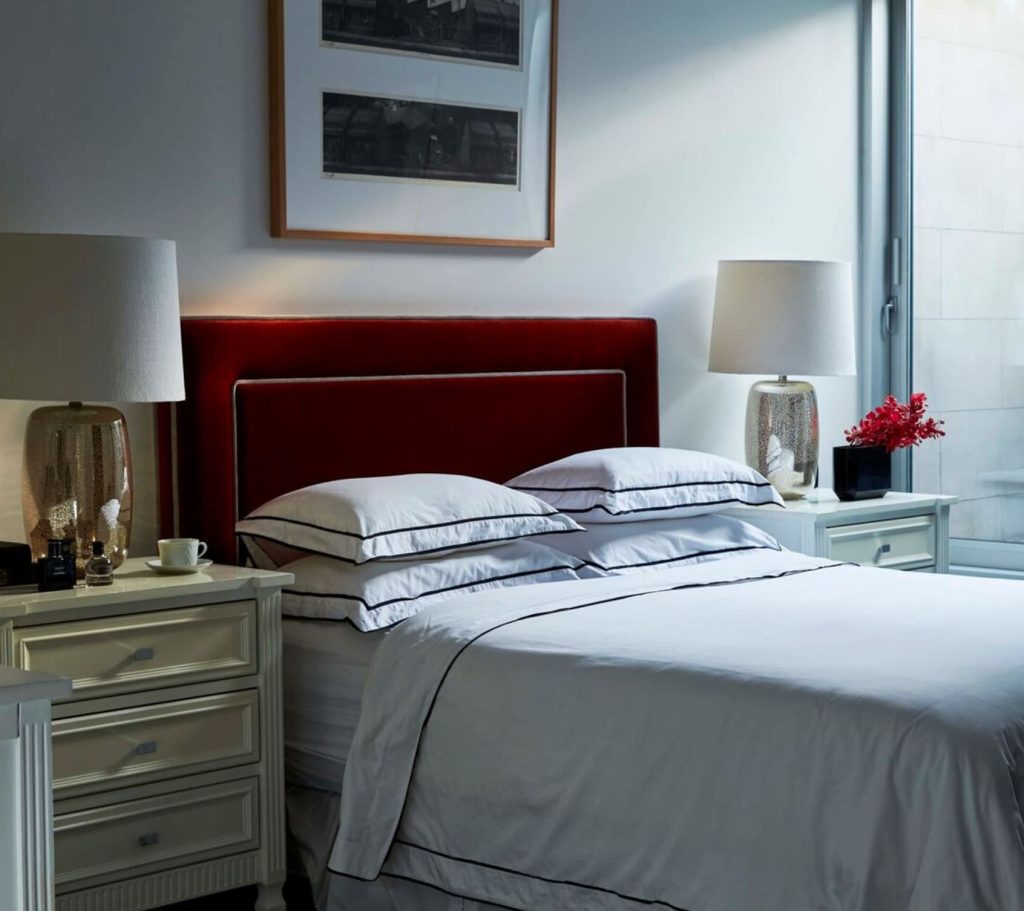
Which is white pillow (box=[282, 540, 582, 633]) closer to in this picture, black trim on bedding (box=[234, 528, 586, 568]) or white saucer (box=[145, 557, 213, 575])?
black trim on bedding (box=[234, 528, 586, 568])

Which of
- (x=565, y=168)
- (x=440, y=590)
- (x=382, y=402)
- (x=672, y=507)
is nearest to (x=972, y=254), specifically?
(x=565, y=168)

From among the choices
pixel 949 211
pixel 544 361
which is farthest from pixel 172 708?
pixel 949 211

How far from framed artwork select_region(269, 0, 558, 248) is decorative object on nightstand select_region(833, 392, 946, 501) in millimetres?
1063

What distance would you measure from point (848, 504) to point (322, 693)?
1840 mm

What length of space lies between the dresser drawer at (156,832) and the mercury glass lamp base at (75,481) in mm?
492

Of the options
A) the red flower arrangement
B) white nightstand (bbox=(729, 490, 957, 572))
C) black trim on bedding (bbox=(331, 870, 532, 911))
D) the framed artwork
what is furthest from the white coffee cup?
the red flower arrangement

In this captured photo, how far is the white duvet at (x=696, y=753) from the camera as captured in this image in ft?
7.23

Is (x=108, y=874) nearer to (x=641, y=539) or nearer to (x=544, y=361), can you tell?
(x=641, y=539)

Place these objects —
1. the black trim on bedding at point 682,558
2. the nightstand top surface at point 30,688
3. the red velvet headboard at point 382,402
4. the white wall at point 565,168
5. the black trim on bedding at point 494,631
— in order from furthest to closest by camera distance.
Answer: the black trim on bedding at point 682,558
the red velvet headboard at point 382,402
the white wall at point 565,168
the black trim on bedding at point 494,631
the nightstand top surface at point 30,688

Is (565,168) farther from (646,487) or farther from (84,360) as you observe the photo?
(84,360)

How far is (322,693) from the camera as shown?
306 centimetres

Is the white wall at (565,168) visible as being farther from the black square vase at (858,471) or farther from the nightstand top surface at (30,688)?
the nightstand top surface at (30,688)

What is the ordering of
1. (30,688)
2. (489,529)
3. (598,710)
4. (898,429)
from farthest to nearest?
(898,429) → (489,529) → (598,710) → (30,688)

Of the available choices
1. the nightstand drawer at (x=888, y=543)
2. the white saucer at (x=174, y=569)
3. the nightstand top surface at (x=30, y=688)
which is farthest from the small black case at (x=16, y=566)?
the nightstand drawer at (x=888, y=543)
